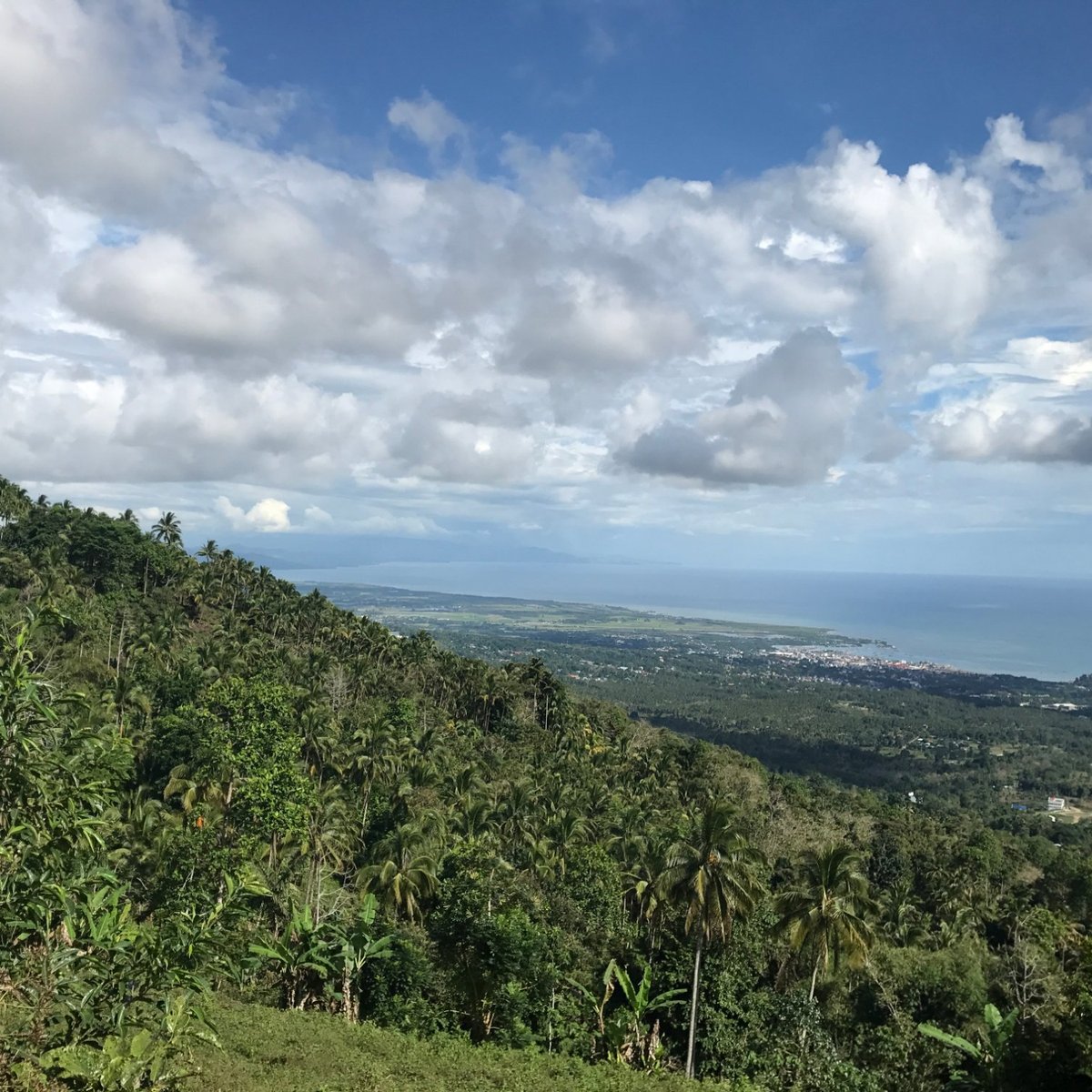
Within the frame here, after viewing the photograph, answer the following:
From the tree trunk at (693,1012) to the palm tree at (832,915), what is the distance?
3458 mm

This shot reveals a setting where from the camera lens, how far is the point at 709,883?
23.1 meters

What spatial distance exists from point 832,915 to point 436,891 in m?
14.6

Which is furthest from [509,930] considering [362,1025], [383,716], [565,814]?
[383,716]

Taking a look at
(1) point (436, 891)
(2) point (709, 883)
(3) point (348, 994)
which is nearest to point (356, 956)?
(3) point (348, 994)

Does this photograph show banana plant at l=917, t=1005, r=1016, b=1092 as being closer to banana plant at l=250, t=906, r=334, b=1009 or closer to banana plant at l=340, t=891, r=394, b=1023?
banana plant at l=340, t=891, r=394, b=1023

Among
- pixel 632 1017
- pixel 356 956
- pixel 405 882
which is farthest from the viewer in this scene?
pixel 405 882

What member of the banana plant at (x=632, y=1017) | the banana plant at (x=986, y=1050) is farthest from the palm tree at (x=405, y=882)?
the banana plant at (x=986, y=1050)

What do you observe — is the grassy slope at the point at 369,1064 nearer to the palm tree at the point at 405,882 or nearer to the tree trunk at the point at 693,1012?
the tree trunk at the point at 693,1012

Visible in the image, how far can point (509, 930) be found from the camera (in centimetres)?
2227

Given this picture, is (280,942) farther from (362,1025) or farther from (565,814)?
(565,814)

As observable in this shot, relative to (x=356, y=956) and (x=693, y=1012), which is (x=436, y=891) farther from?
(x=693, y=1012)

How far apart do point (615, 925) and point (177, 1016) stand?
2202 centimetres

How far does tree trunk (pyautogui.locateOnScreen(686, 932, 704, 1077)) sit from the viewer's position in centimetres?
2277

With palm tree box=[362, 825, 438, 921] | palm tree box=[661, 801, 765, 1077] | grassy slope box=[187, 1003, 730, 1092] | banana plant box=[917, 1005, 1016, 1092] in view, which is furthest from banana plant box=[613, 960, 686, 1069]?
palm tree box=[362, 825, 438, 921]
